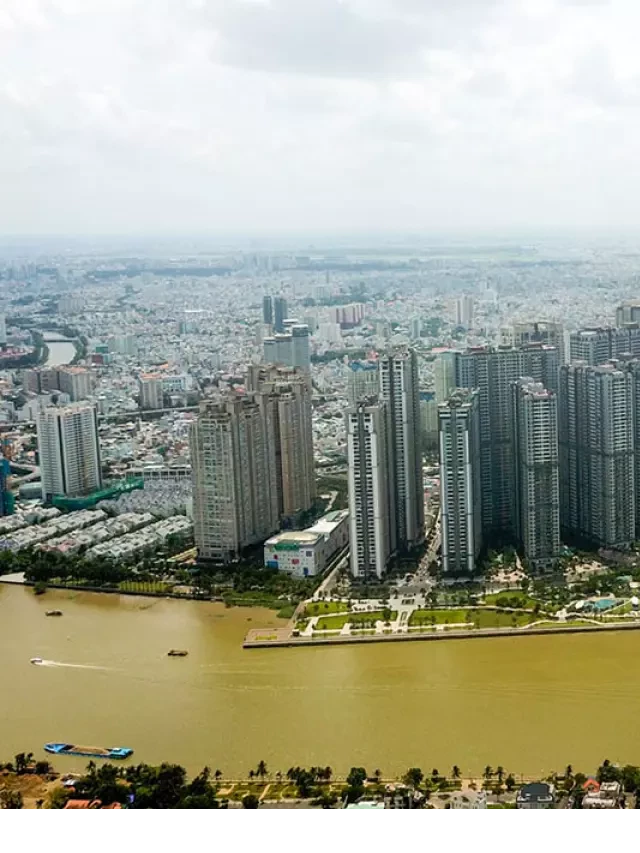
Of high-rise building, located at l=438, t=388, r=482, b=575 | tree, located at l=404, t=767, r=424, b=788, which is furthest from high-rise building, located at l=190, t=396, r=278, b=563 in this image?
tree, located at l=404, t=767, r=424, b=788

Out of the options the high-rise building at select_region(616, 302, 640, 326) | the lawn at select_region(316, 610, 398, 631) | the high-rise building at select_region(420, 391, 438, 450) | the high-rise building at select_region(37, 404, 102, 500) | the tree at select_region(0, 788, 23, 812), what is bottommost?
the lawn at select_region(316, 610, 398, 631)

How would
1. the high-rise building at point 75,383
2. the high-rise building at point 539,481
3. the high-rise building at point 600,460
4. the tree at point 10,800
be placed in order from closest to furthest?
the tree at point 10,800 → the high-rise building at point 539,481 → the high-rise building at point 600,460 → the high-rise building at point 75,383


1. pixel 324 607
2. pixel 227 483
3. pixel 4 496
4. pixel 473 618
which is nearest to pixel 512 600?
pixel 473 618

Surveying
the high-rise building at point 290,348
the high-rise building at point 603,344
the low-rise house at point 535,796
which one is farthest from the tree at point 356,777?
the high-rise building at point 290,348

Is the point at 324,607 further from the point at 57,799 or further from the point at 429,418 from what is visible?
the point at 429,418

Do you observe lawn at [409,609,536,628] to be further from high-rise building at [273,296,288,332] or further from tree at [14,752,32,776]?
high-rise building at [273,296,288,332]

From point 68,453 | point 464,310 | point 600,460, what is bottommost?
point 68,453

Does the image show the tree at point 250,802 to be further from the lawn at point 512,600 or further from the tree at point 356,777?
the lawn at point 512,600
